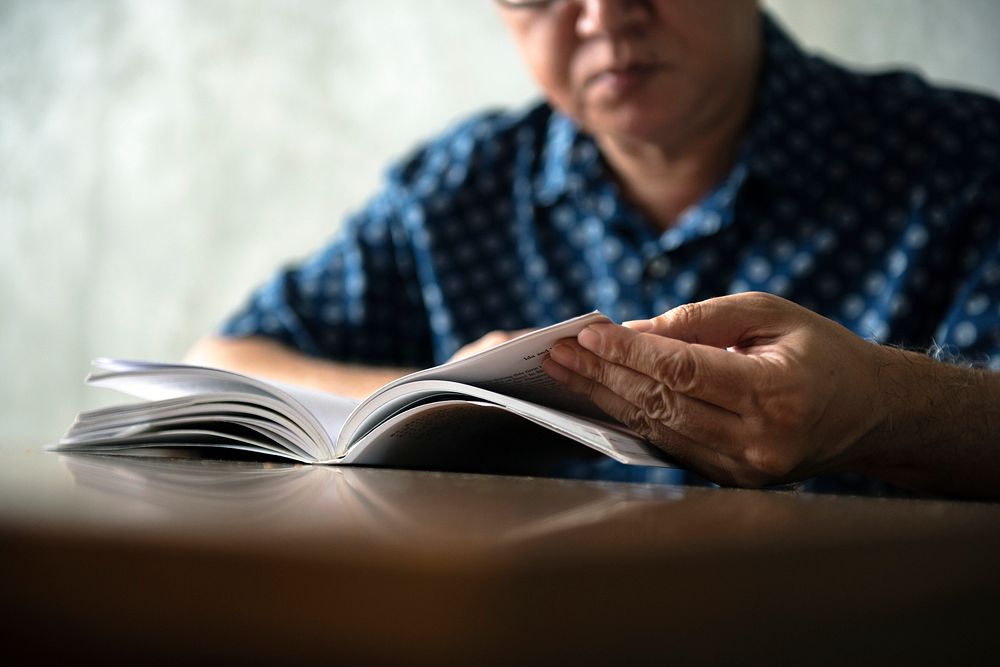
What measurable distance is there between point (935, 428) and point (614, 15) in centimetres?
76

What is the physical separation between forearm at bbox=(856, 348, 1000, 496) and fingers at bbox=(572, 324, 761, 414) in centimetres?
14

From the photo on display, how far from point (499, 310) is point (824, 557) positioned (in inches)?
48.6

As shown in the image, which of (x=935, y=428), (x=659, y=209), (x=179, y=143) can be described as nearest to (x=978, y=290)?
(x=659, y=209)

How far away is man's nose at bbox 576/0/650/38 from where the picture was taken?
1.24 metres

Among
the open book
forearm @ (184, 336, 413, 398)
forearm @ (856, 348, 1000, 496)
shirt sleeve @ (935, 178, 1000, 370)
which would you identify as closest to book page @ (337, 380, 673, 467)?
the open book

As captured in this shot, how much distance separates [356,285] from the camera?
1.55 meters

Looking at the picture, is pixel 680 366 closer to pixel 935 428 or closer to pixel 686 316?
pixel 686 316

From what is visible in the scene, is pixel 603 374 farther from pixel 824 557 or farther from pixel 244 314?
pixel 244 314

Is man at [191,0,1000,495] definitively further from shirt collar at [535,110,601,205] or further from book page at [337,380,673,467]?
book page at [337,380,673,467]

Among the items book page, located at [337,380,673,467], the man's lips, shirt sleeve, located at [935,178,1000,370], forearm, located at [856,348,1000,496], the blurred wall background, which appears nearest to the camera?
book page, located at [337,380,673,467]

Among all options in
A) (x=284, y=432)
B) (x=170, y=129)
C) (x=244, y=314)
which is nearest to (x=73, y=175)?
(x=170, y=129)

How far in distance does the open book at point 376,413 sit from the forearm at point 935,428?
185mm

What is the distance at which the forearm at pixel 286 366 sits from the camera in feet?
3.81

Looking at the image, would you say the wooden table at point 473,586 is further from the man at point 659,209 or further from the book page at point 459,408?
the man at point 659,209
